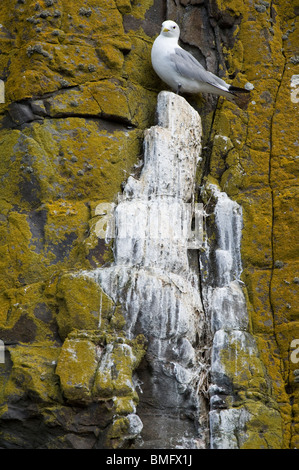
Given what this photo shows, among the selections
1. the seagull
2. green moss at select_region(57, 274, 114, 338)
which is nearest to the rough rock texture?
green moss at select_region(57, 274, 114, 338)

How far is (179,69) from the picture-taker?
6188mm

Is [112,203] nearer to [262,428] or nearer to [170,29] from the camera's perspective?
[170,29]

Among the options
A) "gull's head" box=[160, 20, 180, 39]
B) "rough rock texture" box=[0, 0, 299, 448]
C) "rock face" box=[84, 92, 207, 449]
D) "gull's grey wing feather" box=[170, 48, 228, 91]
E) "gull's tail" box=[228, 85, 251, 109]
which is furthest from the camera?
"gull's tail" box=[228, 85, 251, 109]

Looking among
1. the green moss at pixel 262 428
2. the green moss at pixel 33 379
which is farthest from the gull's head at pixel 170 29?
the green moss at pixel 262 428

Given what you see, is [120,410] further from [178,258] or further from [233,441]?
[178,258]

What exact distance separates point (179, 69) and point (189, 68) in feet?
0.29

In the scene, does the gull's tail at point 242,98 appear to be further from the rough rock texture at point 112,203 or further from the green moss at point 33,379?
the green moss at point 33,379

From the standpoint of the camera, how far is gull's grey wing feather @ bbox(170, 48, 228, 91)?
6.19 m

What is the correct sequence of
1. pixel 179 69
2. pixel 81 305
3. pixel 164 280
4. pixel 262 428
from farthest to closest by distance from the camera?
pixel 179 69
pixel 164 280
pixel 81 305
pixel 262 428

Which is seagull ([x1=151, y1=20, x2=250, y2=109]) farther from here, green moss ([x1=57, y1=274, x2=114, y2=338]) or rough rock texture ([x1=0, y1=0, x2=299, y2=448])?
green moss ([x1=57, y1=274, x2=114, y2=338])

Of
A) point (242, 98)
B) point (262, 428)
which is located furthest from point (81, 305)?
point (242, 98)

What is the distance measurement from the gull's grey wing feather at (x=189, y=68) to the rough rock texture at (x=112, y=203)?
37 cm

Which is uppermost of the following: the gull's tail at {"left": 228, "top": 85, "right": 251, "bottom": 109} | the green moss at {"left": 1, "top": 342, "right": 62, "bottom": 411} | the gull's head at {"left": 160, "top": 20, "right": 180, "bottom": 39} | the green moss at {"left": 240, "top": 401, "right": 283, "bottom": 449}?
the gull's head at {"left": 160, "top": 20, "right": 180, "bottom": 39}

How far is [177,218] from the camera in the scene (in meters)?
5.70
